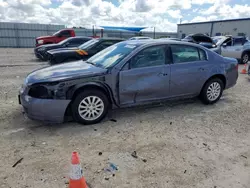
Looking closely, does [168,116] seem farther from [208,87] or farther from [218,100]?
[218,100]

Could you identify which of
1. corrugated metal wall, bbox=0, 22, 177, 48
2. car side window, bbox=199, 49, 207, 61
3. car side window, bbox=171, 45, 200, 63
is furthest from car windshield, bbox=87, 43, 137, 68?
corrugated metal wall, bbox=0, 22, 177, 48

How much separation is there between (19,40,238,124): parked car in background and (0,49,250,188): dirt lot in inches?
13.5

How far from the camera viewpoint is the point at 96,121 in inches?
167

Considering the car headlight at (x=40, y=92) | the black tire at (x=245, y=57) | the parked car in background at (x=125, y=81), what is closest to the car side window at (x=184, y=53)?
the parked car in background at (x=125, y=81)

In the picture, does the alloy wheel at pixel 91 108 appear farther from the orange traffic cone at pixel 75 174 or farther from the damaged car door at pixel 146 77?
the orange traffic cone at pixel 75 174

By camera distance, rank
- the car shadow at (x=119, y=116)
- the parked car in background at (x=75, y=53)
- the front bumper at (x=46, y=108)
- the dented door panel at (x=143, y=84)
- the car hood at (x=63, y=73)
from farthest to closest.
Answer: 1. the parked car in background at (x=75, y=53)
2. the dented door panel at (x=143, y=84)
3. the car shadow at (x=119, y=116)
4. the car hood at (x=63, y=73)
5. the front bumper at (x=46, y=108)

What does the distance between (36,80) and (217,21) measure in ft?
133

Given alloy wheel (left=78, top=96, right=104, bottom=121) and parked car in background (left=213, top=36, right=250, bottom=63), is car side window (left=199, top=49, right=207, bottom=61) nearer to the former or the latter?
alloy wheel (left=78, top=96, right=104, bottom=121)

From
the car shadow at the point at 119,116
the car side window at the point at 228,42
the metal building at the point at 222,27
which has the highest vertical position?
the metal building at the point at 222,27

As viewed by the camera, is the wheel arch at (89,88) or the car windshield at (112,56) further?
the car windshield at (112,56)

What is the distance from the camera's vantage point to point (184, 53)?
500 cm

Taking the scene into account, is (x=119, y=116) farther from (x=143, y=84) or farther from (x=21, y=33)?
(x=21, y=33)

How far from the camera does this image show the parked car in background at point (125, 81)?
385 cm

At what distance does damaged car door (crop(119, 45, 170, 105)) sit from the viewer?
4.33 metres
